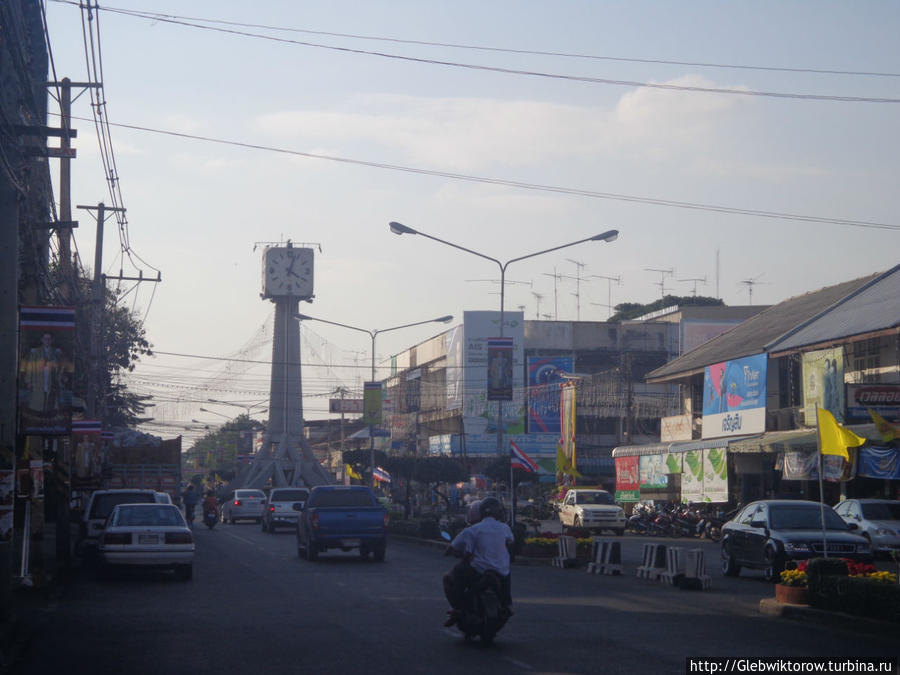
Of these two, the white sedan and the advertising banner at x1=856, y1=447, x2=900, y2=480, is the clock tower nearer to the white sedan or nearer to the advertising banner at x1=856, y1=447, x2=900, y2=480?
the advertising banner at x1=856, y1=447, x2=900, y2=480

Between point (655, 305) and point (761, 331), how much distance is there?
232 feet

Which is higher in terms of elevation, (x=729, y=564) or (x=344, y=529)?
(x=344, y=529)

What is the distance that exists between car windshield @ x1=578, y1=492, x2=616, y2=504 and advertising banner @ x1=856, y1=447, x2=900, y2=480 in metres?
13.1

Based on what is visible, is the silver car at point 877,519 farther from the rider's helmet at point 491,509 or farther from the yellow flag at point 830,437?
the rider's helmet at point 491,509

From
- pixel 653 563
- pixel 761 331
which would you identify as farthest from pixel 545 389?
pixel 653 563

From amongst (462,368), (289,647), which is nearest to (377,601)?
(289,647)

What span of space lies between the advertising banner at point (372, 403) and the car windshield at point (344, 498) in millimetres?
19486

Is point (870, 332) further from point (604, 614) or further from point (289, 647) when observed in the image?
point (289, 647)

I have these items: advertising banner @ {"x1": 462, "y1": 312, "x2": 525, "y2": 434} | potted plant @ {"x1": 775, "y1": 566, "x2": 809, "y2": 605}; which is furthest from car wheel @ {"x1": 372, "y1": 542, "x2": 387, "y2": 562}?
advertising banner @ {"x1": 462, "y1": 312, "x2": 525, "y2": 434}

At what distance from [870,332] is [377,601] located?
2163 cm

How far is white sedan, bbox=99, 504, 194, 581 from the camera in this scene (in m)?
19.8

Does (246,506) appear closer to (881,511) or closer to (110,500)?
(110,500)

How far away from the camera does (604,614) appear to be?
1490cm

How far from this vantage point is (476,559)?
1193 cm
